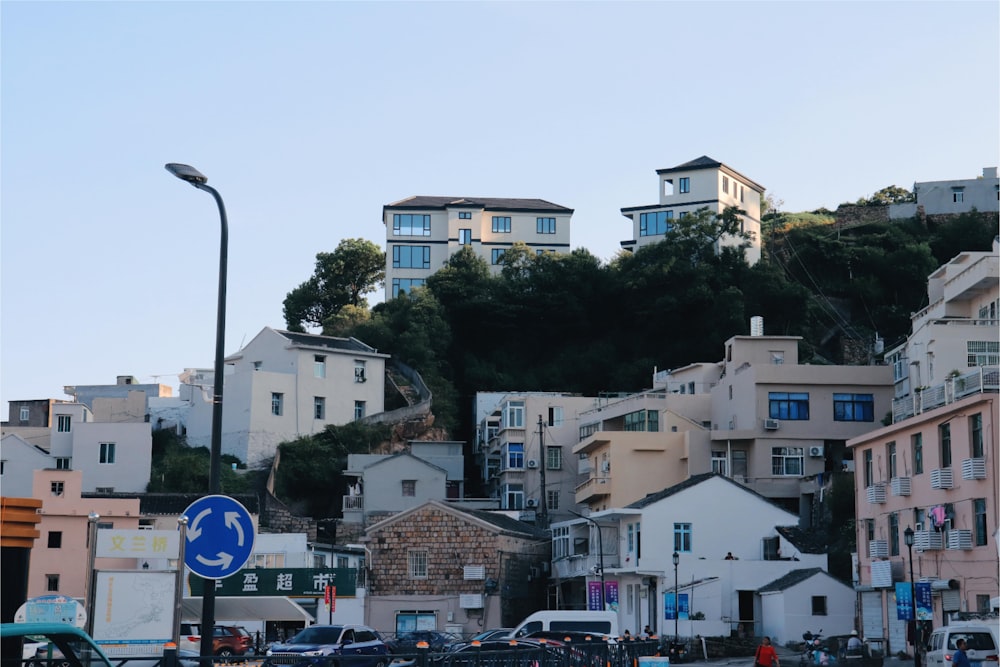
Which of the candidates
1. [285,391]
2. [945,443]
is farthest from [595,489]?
[945,443]

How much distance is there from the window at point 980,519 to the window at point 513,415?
4005cm

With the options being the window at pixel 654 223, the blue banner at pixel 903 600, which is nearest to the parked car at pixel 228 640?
the blue banner at pixel 903 600

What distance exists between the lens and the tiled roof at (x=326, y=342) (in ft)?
266

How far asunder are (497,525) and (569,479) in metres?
16.8

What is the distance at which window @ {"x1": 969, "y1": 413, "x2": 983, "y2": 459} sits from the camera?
37406mm

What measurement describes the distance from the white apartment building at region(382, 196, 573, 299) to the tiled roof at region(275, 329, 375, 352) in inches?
517

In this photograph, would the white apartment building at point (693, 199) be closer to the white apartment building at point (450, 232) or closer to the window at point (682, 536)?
the white apartment building at point (450, 232)

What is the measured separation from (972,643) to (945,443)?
11747 millimetres

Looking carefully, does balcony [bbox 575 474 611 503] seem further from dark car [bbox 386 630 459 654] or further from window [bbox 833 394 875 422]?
dark car [bbox 386 630 459 654]

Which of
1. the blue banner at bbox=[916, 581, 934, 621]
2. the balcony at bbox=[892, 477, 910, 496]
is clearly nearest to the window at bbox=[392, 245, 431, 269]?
the balcony at bbox=[892, 477, 910, 496]

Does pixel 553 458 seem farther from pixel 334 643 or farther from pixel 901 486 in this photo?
pixel 334 643

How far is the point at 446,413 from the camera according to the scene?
8400 centimetres

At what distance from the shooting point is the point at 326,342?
82625 millimetres

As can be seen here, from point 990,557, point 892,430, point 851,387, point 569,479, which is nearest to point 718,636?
point 892,430
